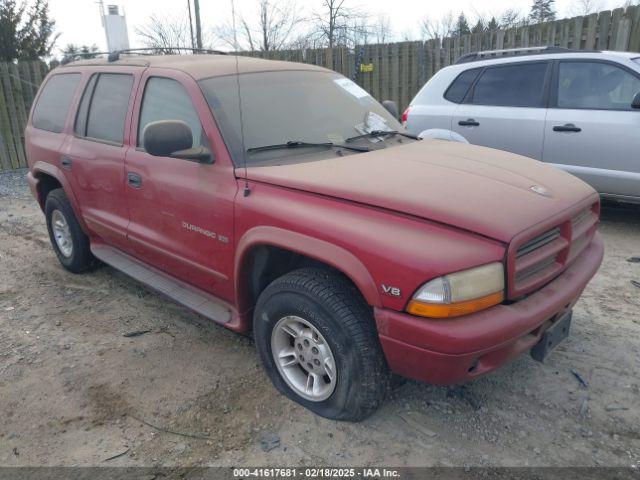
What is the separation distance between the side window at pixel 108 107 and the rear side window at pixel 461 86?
163 inches

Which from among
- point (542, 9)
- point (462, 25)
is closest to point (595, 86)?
point (462, 25)

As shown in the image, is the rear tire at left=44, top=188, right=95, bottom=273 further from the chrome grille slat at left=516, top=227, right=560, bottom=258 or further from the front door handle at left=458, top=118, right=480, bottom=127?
the front door handle at left=458, top=118, right=480, bottom=127

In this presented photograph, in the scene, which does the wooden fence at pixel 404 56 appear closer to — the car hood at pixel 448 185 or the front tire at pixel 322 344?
the car hood at pixel 448 185

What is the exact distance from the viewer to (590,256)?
296cm

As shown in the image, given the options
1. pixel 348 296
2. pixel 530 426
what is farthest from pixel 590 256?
pixel 348 296

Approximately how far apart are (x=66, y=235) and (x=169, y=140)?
2.61 meters

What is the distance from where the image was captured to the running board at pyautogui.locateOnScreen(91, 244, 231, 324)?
3.25 metres

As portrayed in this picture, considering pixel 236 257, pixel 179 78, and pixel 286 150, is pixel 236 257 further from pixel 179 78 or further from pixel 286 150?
pixel 179 78

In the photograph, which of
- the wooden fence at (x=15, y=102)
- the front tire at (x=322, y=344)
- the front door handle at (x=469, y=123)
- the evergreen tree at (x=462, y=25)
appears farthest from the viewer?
the evergreen tree at (x=462, y=25)

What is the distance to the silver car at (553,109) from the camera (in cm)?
525

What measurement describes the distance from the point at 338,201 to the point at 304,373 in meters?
1.04

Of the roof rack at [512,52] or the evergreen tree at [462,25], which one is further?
the evergreen tree at [462,25]

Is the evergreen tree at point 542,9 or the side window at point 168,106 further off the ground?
the evergreen tree at point 542,9

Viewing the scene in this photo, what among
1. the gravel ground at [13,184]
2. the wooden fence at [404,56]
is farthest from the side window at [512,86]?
the gravel ground at [13,184]
